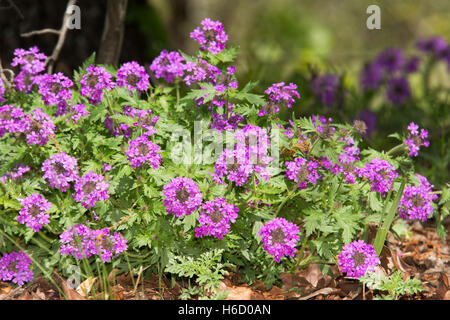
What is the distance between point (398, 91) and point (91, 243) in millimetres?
3627

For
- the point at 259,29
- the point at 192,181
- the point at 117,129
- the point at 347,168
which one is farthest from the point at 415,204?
the point at 259,29

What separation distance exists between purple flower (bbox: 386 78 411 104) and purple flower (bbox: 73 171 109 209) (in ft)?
11.4

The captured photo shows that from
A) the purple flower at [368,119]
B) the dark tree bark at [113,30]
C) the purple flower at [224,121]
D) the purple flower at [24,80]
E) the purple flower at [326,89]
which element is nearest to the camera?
the purple flower at [224,121]

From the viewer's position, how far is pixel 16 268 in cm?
268

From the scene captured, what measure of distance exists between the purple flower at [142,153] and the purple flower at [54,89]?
25.5 inches

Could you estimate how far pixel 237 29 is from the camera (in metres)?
11.1

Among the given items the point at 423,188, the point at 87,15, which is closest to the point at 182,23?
the point at 87,15

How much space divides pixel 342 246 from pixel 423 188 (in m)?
0.56

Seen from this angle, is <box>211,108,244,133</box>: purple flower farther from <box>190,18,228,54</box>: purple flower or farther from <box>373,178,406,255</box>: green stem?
<box>373,178,406,255</box>: green stem

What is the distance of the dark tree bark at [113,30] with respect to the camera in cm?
376

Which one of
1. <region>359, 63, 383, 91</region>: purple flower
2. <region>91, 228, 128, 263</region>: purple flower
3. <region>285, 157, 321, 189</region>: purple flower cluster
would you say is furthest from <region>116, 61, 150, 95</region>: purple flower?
<region>359, 63, 383, 91</region>: purple flower

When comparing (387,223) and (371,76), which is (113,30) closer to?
(387,223)

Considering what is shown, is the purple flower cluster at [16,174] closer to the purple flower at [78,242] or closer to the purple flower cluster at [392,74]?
the purple flower at [78,242]

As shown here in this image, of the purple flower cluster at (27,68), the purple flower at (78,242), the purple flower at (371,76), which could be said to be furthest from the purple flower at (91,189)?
the purple flower at (371,76)
